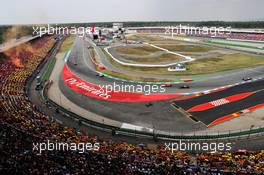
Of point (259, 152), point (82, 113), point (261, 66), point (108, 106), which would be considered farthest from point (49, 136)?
point (261, 66)

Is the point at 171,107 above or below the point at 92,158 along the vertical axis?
below

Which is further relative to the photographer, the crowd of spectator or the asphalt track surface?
the asphalt track surface

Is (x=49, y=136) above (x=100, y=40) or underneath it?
underneath

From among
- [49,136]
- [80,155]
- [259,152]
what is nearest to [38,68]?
[49,136]

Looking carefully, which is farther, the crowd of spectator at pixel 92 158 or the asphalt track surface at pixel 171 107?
the asphalt track surface at pixel 171 107

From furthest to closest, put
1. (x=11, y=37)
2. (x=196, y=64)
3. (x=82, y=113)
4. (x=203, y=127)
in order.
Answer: (x=11, y=37)
(x=196, y=64)
(x=82, y=113)
(x=203, y=127)

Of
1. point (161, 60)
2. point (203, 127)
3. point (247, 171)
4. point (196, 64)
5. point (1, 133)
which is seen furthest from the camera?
point (161, 60)

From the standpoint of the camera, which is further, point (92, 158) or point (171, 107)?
point (171, 107)

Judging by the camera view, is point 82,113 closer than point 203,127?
No

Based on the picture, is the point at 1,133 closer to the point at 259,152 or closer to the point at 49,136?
the point at 49,136

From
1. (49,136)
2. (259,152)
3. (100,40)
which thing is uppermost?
(100,40)
